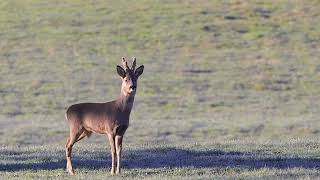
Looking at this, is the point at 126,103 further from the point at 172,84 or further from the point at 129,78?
the point at 172,84

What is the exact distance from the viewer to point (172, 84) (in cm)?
4234

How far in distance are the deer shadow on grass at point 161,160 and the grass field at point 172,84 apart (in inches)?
0.9

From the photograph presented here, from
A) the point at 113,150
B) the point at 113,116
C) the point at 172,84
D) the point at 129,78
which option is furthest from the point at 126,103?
the point at 172,84

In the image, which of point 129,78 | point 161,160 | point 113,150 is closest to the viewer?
point 129,78

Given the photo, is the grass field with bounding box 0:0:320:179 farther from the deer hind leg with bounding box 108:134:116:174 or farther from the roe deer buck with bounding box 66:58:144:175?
the roe deer buck with bounding box 66:58:144:175

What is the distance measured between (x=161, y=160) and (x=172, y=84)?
79.9ft

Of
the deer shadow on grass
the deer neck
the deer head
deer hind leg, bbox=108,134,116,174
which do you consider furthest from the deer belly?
the deer shadow on grass

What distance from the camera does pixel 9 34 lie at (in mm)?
52219

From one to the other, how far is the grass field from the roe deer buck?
57 centimetres

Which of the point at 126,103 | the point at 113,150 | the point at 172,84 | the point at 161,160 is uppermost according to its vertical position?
the point at 126,103

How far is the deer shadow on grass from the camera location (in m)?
17.3

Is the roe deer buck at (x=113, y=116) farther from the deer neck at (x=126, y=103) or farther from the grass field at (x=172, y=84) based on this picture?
the grass field at (x=172, y=84)

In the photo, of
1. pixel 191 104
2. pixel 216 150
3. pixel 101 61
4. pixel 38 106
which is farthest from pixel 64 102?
pixel 216 150

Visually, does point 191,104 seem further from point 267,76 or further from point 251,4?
point 251,4
